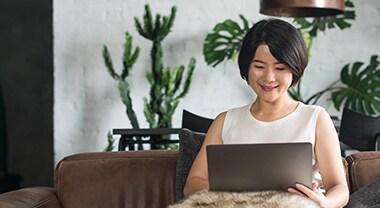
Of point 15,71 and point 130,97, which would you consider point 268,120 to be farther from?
point 15,71

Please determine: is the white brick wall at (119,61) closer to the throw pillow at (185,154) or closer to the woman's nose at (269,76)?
the throw pillow at (185,154)

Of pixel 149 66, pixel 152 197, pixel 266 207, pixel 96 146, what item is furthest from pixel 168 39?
pixel 266 207

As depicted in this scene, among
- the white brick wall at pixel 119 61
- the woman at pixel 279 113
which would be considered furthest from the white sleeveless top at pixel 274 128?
the white brick wall at pixel 119 61

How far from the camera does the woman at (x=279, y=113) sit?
225 centimetres

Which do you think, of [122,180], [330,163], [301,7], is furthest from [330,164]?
[301,7]

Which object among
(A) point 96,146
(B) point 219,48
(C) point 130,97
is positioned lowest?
(A) point 96,146

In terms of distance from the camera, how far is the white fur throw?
1929 mm

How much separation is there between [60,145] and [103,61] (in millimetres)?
608

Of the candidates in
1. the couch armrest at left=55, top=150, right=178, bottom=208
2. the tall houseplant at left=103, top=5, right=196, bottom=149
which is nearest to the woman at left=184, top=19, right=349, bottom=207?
the couch armrest at left=55, top=150, right=178, bottom=208

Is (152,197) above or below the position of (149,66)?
below

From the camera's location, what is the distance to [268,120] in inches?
93.7

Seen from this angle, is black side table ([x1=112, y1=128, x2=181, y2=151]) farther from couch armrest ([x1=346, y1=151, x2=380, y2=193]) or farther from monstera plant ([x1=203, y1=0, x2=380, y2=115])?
couch armrest ([x1=346, y1=151, x2=380, y2=193])

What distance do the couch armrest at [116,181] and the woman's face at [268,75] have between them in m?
0.47

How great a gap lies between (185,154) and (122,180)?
0.23m
